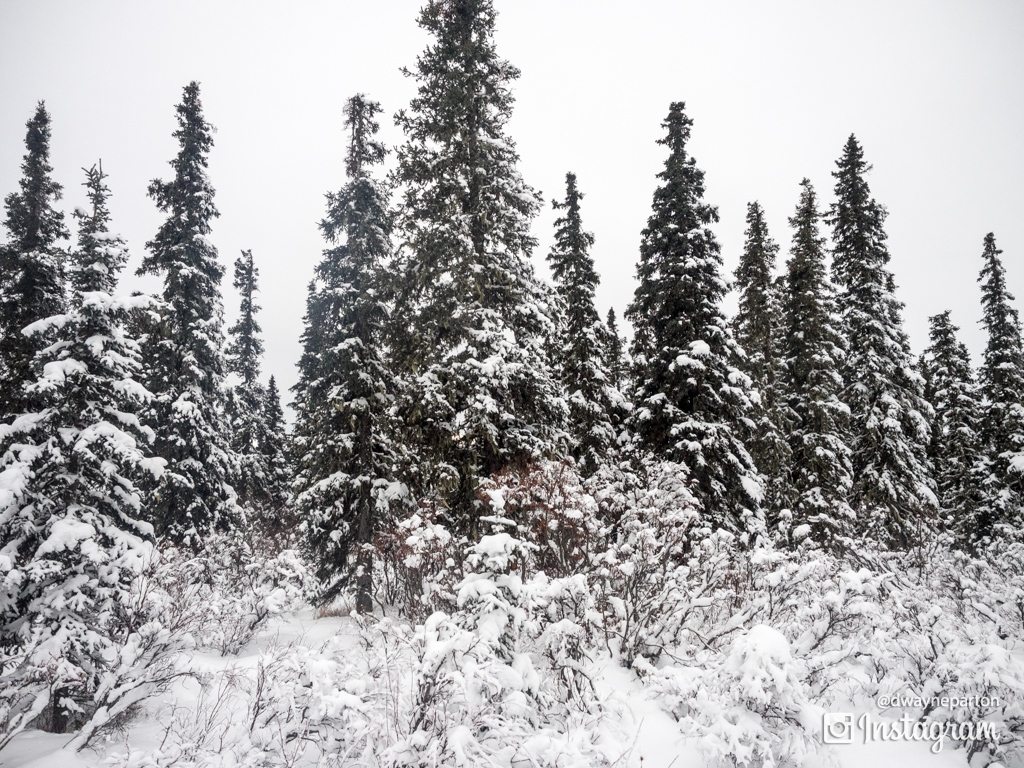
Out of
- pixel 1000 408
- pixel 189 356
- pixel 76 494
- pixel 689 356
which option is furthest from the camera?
pixel 1000 408

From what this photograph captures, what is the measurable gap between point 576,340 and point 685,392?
16.6 ft

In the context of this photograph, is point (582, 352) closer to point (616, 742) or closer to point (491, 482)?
point (491, 482)

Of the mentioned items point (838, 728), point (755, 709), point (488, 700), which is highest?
point (488, 700)

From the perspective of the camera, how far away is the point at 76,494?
7.92m

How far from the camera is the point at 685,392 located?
14.8 meters

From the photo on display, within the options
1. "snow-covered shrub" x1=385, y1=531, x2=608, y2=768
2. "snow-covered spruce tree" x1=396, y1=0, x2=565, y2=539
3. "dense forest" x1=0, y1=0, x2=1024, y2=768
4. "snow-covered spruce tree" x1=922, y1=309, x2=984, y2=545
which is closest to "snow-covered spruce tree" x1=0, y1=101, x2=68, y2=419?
"dense forest" x1=0, y1=0, x2=1024, y2=768

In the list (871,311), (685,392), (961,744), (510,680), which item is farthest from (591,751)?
(871,311)

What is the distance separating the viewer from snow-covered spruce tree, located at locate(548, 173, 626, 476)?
17.9m

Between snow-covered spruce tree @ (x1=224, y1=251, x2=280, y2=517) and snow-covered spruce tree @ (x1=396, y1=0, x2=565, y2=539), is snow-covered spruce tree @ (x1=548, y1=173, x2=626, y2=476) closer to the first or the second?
snow-covered spruce tree @ (x1=396, y1=0, x2=565, y2=539)

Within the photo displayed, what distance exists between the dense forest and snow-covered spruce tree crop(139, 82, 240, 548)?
0.33 ft

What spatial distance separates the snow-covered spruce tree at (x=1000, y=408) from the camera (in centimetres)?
2025

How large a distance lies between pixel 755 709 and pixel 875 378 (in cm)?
1782

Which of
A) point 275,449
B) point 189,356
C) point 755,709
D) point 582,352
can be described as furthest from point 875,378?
point 275,449

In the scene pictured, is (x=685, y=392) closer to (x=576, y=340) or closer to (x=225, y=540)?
(x=576, y=340)
